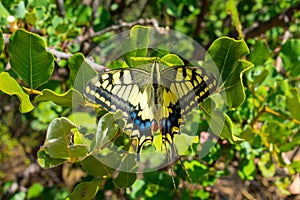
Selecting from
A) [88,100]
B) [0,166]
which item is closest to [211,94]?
[88,100]

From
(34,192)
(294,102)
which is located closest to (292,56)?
(294,102)

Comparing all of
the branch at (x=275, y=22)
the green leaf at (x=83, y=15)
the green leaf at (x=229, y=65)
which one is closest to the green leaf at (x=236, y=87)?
the green leaf at (x=229, y=65)

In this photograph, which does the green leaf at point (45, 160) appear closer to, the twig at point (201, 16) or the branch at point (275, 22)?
the branch at point (275, 22)

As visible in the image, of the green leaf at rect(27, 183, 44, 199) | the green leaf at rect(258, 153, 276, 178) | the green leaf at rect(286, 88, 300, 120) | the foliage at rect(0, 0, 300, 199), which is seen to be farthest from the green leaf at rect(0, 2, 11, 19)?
the green leaf at rect(27, 183, 44, 199)

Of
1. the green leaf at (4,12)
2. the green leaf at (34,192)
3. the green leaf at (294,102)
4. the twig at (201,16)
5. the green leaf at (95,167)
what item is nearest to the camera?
the green leaf at (95,167)

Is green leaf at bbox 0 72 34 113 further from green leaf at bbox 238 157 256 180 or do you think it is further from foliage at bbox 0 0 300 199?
green leaf at bbox 238 157 256 180

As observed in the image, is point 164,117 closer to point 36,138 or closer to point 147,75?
point 147,75

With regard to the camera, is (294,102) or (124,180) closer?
(124,180)

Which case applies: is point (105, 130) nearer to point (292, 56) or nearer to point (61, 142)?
point (61, 142)
